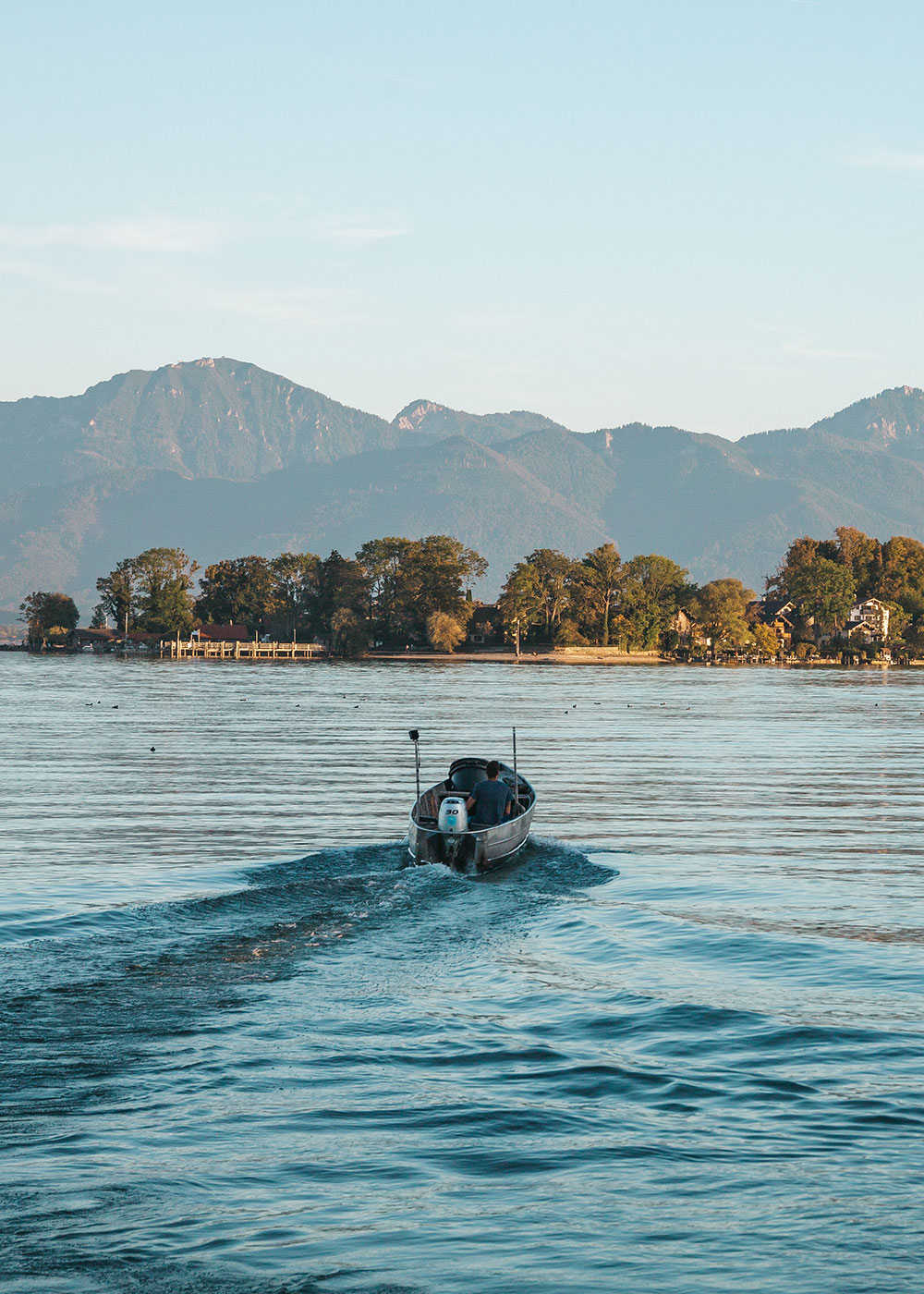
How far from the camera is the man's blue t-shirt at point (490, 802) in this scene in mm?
26797

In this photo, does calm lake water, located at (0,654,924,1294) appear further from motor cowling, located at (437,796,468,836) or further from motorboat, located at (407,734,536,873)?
motor cowling, located at (437,796,468,836)

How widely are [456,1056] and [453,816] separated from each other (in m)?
11.7

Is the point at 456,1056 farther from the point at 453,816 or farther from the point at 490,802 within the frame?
the point at 490,802

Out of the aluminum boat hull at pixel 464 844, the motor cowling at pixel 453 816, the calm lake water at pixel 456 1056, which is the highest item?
the motor cowling at pixel 453 816

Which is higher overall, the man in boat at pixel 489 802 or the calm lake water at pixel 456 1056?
the man in boat at pixel 489 802

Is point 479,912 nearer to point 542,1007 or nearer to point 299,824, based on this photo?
point 542,1007

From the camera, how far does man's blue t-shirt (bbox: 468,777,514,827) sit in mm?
26797

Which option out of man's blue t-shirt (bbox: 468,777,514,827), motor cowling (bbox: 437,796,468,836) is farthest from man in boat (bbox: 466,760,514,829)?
motor cowling (bbox: 437,796,468,836)

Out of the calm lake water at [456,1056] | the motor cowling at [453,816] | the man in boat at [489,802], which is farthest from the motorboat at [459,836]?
the calm lake water at [456,1056]

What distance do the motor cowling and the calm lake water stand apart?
1183 mm

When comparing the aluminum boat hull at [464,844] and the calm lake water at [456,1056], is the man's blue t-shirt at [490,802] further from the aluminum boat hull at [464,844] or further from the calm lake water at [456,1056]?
the calm lake water at [456,1056]

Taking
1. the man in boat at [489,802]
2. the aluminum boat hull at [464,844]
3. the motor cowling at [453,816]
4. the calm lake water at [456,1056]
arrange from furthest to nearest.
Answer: the man in boat at [489,802] < the motor cowling at [453,816] < the aluminum boat hull at [464,844] < the calm lake water at [456,1056]

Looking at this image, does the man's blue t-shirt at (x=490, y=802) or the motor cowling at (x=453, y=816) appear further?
the man's blue t-shirt at (x=490, y=802)

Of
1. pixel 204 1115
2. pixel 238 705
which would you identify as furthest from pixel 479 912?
pixel 238 705
